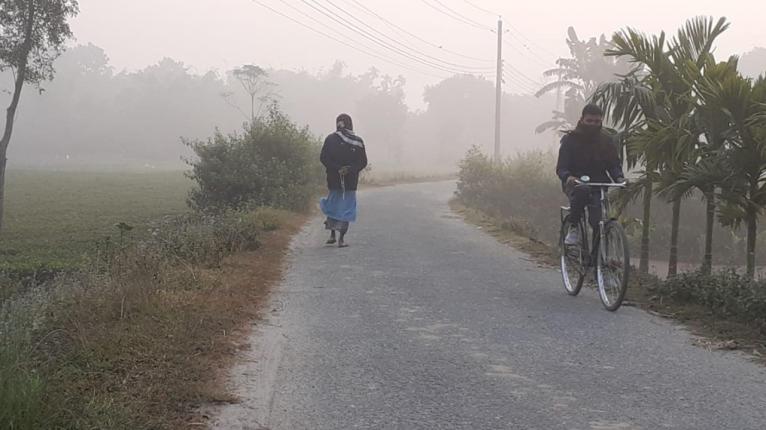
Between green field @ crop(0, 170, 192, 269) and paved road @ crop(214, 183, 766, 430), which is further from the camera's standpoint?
green field @ crop(0, 170, 192, 269)

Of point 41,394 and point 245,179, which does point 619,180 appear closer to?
point 41,394

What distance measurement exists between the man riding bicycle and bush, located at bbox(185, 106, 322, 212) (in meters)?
9.69

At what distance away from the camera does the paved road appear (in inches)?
148

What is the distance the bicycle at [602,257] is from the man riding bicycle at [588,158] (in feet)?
0.38

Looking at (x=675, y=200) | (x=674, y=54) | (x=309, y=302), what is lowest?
(x=309, y=302)

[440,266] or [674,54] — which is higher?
[674,54]

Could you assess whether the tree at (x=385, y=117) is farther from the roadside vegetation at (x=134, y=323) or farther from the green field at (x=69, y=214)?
the roadside vegetation at (x=134, y=323)

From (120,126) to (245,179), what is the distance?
95745mm

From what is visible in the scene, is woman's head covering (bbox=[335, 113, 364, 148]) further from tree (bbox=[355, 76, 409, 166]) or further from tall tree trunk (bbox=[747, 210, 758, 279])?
tree (bbox=[355, 76, 409, 166])

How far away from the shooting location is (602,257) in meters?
6.55

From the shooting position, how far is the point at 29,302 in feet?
17.8

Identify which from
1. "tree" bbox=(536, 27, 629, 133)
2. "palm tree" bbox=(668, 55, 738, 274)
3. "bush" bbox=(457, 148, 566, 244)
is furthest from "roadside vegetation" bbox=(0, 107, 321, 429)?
"tree" bbox=(536, 27, 629, 133)

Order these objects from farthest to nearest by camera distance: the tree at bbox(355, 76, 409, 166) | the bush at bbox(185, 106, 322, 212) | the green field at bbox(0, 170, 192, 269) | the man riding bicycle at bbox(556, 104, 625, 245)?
the tree at bbox(355, 76, 409, 166), the bush at bbox(185, 106, 322, 212), the green field at bbox(0, 170, 192, 269), the man riding bicycle at bbox(556, 104, 625, 245)

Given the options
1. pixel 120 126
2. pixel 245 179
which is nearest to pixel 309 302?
pixel 245 179
